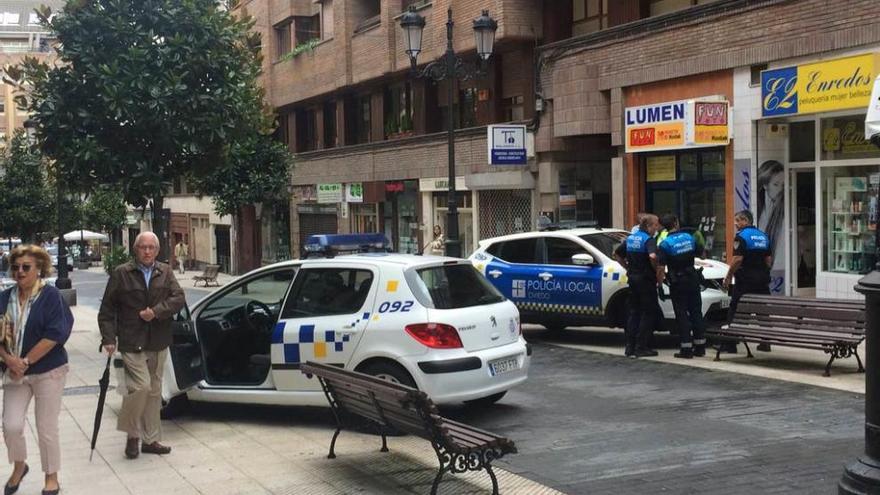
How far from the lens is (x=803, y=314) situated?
35.1 feet

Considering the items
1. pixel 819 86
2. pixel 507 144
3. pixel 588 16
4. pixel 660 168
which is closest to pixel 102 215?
pixel 507 144

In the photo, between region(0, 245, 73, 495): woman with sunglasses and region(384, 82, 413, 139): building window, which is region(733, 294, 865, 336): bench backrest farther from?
region(384, 82, 413, 139): building window

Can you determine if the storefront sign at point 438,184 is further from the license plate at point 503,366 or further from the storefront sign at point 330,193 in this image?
the license plate at point 503,366

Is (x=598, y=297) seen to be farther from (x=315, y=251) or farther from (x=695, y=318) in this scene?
(x=315, y=251)

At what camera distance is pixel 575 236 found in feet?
44.6

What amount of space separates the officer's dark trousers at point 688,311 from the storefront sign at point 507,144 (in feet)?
34.3

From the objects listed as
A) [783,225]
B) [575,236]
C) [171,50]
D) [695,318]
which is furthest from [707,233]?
[171,50]

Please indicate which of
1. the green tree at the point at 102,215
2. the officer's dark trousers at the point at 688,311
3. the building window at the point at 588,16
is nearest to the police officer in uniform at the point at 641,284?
the officer's dark trousers at the point at 688,311

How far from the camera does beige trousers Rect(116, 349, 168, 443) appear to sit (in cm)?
748

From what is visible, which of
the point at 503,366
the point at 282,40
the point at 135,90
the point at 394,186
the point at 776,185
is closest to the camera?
the point at 503,366

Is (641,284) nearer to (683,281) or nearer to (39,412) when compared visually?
(683,281)

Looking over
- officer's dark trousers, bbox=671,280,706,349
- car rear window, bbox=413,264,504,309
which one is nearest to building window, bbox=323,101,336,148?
officer's dark trousers, bbox=671,280,706,349

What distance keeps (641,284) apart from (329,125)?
25845 millimetres

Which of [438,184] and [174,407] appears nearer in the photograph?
[174,407]
